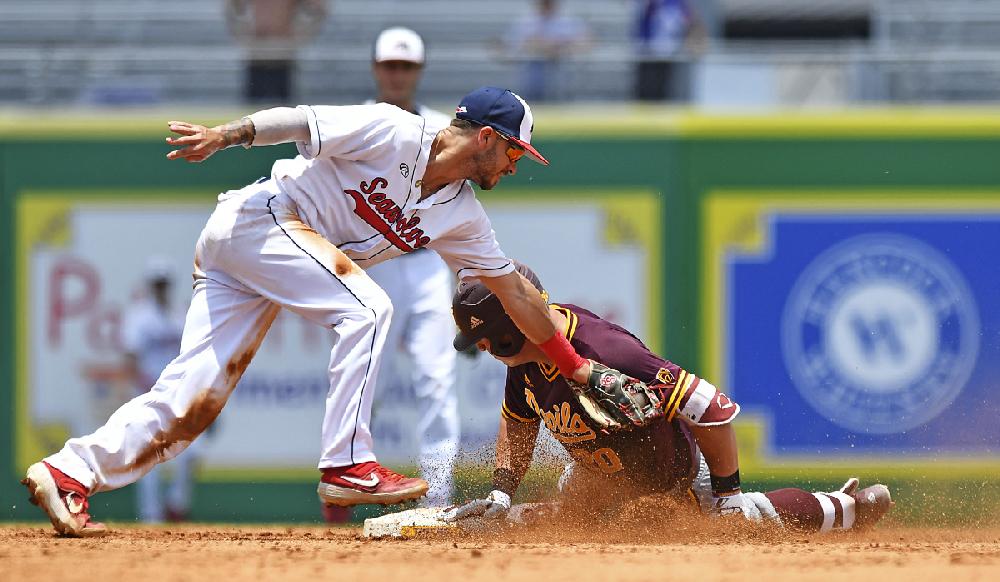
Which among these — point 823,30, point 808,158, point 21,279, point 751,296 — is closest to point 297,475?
point 21,279

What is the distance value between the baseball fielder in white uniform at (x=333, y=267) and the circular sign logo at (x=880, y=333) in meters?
4.00

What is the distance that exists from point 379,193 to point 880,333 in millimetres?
4618

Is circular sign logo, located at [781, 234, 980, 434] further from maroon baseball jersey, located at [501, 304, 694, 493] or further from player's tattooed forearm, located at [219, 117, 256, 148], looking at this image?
player's tattooed forearm, located at [219, 117, 256, 148]

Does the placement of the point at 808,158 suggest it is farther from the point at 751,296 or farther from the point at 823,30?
the point at 823,30

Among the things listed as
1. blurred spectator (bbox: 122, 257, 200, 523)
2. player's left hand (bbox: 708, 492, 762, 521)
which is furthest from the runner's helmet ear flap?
Answer: blurred spectator (bbox: 122, 257, 200, 523)

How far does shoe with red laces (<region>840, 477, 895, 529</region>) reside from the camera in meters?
5.51

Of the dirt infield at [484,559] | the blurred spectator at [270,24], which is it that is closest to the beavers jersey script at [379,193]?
the dirt infield at [484,559]

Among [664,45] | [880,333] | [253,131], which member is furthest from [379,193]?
[664,45]

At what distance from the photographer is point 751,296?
28.2 feet

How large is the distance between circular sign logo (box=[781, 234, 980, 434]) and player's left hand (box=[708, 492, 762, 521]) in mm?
3454

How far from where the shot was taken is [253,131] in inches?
187

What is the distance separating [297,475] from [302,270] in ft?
13.4

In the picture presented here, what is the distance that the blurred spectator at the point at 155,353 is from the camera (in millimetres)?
8688

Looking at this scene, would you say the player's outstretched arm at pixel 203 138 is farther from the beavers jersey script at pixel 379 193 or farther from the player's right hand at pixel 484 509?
the player's right hand at pixel 484 509
